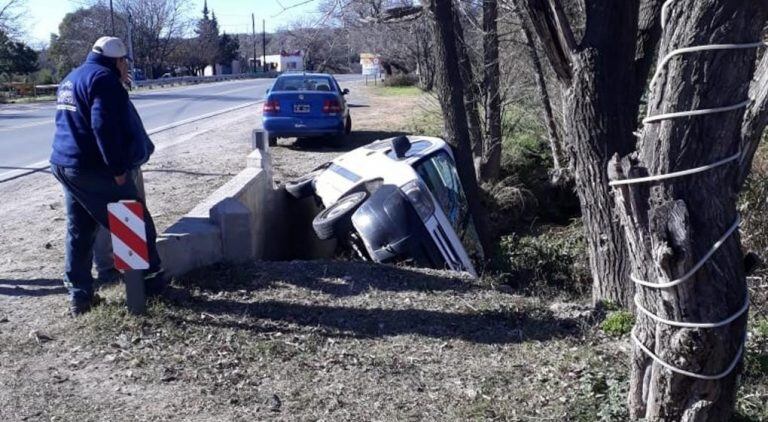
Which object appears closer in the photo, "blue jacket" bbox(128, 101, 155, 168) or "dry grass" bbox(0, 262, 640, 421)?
"dry grass" bbox(0, 262, 640, 421)

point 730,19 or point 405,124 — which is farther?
→ point 405,124

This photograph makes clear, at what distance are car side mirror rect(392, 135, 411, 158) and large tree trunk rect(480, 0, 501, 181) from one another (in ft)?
16.4

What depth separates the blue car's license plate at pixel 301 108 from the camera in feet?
61.8

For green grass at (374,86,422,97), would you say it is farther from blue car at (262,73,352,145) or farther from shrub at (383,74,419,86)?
blue car at (262,73,352,145)

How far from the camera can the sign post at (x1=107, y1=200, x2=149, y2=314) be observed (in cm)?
561

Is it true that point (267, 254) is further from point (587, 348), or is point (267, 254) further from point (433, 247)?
point (587, 348)

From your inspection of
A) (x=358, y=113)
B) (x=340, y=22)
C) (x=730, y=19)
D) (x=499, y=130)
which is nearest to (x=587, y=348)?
(x=730, y=19)

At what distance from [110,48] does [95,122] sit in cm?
58

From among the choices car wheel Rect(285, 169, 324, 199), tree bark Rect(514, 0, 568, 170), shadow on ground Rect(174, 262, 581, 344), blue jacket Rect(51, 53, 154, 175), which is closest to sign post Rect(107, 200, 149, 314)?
blue jacket Rect(51, 53, 154, 175)

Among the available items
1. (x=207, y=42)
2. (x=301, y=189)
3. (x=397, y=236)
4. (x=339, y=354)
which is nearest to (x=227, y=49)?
(x=207, y=42)

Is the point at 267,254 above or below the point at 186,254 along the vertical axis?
below

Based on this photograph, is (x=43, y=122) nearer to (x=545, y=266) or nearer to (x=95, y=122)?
(x=545, y=266)

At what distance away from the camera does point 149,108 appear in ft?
106

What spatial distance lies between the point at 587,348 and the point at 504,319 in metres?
0.72
